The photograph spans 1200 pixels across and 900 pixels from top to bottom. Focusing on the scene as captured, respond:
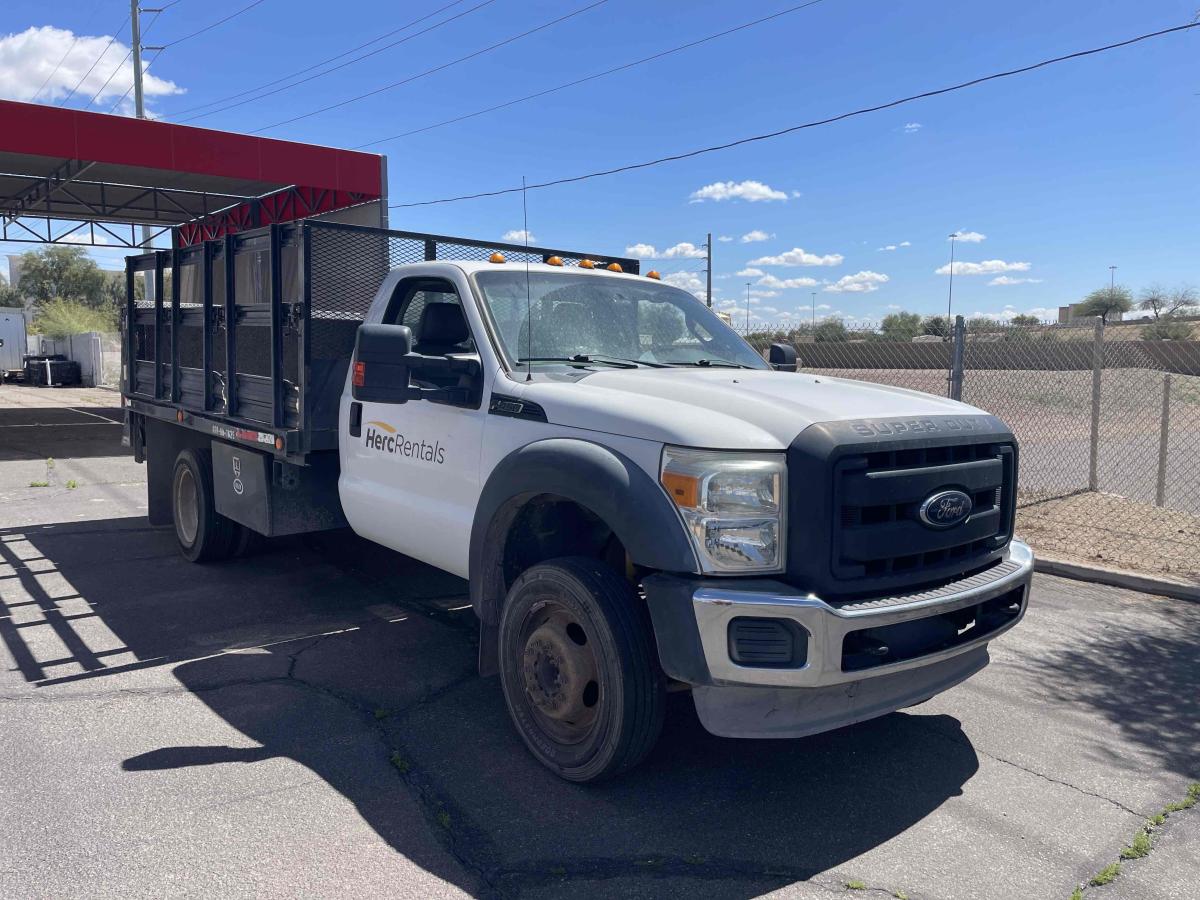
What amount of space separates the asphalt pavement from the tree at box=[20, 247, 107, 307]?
238 feet

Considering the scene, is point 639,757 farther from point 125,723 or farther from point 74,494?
point 74,494

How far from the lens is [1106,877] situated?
124 inches

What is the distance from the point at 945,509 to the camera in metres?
3.55

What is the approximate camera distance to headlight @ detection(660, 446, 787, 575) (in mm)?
3285

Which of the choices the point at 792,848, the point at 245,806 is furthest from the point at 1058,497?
the point at 245,806

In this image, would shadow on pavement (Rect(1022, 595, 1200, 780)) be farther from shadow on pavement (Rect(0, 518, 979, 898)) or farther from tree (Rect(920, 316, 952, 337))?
tree (Rect(920, 316, 952, 337))

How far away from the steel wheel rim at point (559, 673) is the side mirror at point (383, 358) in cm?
114

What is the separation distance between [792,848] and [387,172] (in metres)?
17.9

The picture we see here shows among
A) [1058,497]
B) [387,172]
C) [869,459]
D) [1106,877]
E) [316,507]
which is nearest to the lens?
[1106,877]

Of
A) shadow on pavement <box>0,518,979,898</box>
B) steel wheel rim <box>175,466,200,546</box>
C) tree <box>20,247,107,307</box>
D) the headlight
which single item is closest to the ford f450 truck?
the headlight

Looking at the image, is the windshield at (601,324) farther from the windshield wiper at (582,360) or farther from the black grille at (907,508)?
the black grille at (907,508)

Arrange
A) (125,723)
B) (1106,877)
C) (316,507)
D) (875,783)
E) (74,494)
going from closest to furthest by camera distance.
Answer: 1. (1106,877)
2. (875,783)
3. (125,723)
4. (316,507)
5. (74,494)

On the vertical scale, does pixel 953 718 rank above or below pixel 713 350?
below

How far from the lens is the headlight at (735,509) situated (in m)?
3.29
